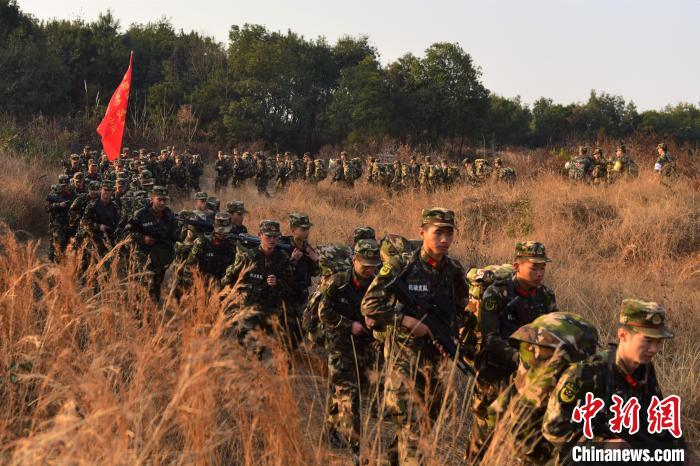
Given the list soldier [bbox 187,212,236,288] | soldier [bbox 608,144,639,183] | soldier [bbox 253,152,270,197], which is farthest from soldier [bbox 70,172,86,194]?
soldier [bbox 608,144,639,183]

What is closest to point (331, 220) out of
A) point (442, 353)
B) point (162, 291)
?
point (162, 291)

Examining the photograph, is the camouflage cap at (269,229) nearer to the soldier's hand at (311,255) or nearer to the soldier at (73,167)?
the soldier's hand at (311,255)

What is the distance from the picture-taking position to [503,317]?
4.20 meters

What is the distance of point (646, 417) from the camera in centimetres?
291

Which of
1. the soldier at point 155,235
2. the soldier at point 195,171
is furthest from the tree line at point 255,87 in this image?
the soldier at point 155,235

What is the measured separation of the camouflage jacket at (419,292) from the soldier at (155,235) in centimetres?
445

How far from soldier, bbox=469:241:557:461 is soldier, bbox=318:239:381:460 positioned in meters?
0.93

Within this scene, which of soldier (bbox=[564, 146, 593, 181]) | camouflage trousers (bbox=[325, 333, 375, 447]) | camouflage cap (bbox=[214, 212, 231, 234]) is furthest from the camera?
soldier (bbox=[564, 146, 593, 181])

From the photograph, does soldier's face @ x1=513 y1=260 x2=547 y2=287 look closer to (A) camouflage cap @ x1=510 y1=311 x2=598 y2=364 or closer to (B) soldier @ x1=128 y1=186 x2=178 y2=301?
(A) camouflage cap @ x1=510 y1=311 x2=598 y2=364

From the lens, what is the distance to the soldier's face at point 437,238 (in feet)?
13.9

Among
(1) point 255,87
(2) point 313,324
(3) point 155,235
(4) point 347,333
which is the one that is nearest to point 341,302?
(4) point 347,333

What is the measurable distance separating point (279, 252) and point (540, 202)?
7826 millimetres

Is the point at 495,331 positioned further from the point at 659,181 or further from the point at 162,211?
the point at 659,181

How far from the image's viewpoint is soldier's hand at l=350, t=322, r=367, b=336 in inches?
185
